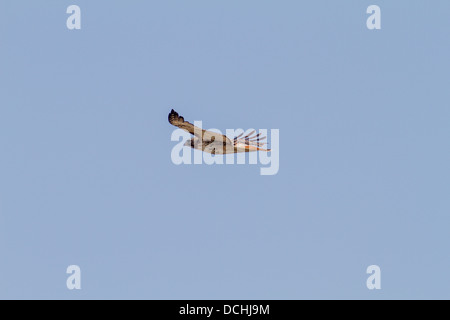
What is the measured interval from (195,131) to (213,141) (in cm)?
73

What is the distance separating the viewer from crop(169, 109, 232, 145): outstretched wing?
3206 centimetres

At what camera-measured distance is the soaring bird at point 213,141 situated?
106ft

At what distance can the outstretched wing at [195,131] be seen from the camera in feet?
105

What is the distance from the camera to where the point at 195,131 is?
3256cm

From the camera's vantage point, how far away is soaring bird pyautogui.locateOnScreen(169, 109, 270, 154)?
32.2 m

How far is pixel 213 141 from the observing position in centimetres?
3284
